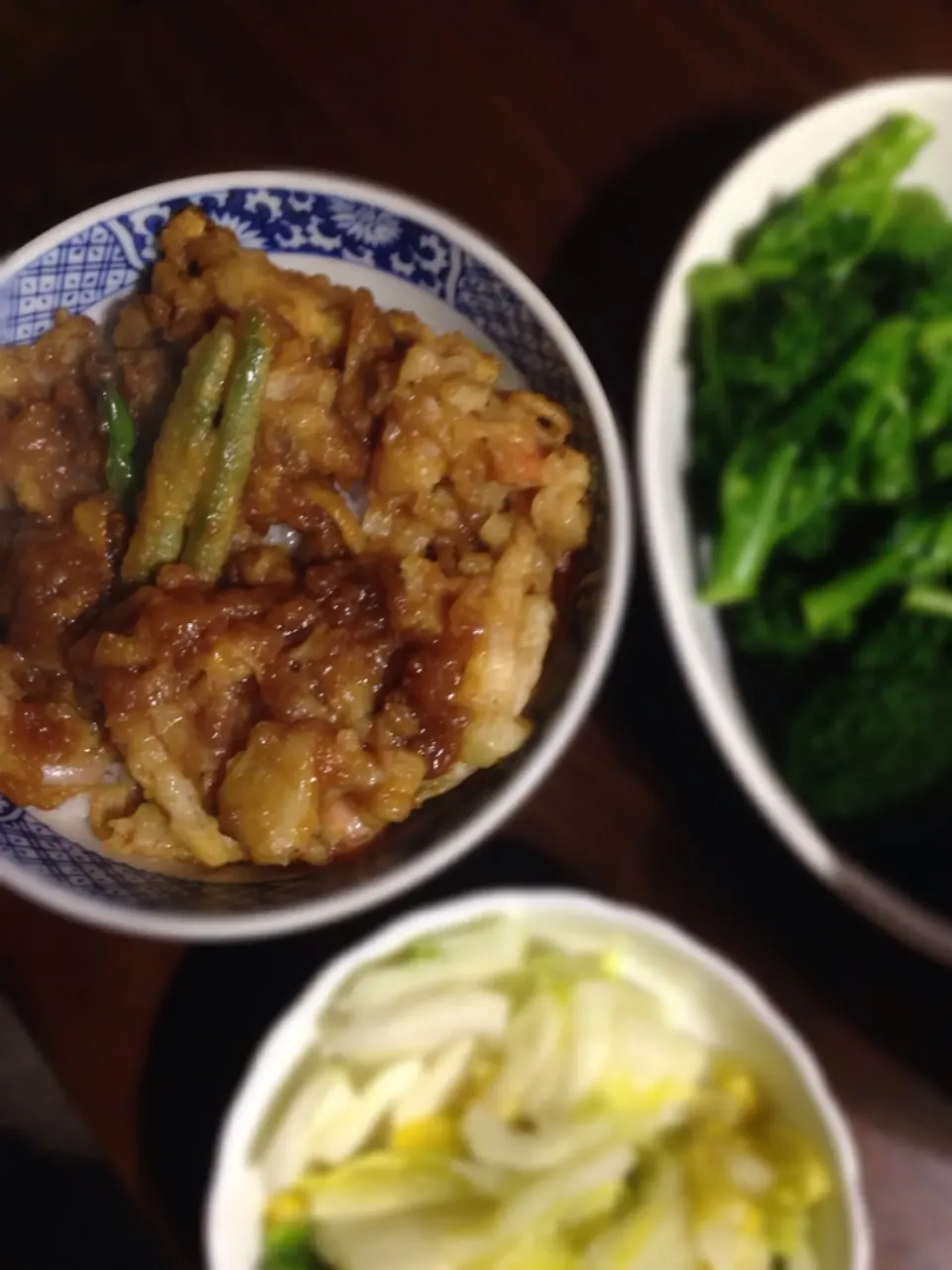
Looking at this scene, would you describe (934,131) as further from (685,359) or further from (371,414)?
(371,414)

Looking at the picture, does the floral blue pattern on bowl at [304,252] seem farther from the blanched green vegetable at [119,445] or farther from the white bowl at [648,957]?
the white bowl at [648,957]

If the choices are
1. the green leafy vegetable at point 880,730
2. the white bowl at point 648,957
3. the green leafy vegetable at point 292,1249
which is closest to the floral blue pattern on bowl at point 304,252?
the green leafy vegetable at point 880,730

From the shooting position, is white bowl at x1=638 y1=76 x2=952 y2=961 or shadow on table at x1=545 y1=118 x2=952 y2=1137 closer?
white bowl at x1=638 y1=76 x2=952 y2=961

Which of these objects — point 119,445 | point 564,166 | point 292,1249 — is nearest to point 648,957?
point 292,1249

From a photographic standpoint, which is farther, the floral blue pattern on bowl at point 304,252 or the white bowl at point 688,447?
the floral blue pattern on bowl at point 304,252

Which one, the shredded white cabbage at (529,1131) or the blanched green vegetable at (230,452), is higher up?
the blanched green vegetable at (230,452)

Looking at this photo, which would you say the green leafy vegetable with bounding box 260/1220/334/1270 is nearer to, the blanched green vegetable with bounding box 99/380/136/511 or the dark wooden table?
the dark wooden table

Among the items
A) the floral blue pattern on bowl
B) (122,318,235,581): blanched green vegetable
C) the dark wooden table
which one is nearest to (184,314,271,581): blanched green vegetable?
(122,318,235,581): blanched green vegetable
